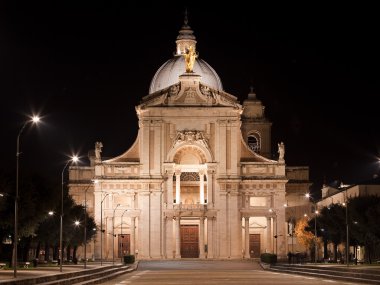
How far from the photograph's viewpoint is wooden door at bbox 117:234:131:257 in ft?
442

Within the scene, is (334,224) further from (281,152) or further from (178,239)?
(178,239)

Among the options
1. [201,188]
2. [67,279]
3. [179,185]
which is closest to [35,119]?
[67,279]

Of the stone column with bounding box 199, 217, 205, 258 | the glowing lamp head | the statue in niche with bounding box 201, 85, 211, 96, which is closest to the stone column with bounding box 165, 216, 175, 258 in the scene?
the stone column with bounding box 199, 217, 205, 258

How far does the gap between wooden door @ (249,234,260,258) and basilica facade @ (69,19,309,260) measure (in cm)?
90

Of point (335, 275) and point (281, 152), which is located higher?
point (281, 152)

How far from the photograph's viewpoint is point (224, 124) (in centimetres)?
13412

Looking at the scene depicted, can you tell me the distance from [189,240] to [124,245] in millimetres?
8536

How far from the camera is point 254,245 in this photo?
13788 cm

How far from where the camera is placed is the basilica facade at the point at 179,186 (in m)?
133

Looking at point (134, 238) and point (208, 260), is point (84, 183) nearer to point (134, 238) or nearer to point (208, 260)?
point (134, 238)

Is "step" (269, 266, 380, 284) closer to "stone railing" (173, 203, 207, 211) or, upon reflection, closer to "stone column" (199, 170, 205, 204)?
"stone railing" (173, 203, 207, 211)

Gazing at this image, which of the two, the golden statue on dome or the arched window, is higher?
the golden statue on dome

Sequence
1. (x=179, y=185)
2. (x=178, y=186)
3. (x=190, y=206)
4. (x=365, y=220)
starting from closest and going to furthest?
(x=365, y=220), (x=190, y=206), (x=178, y=186), (x=179, y=185)

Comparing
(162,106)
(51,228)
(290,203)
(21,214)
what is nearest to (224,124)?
(162,106)
